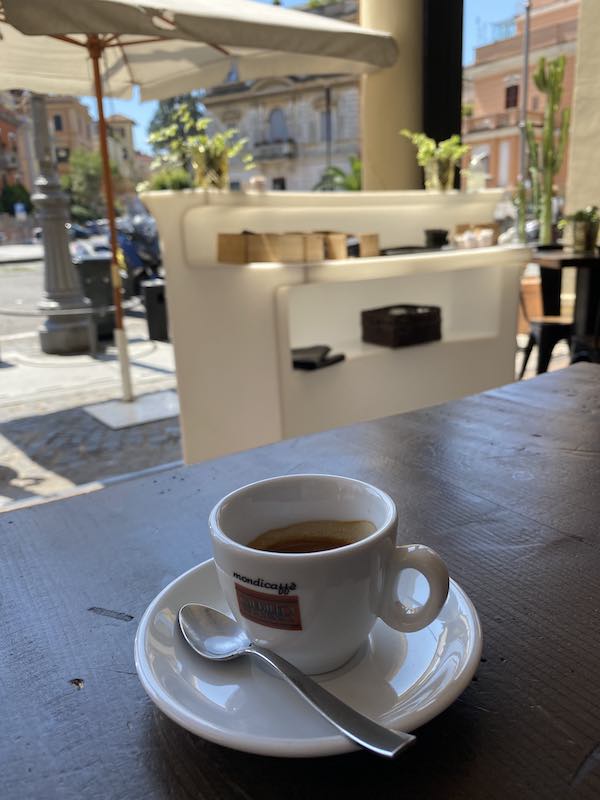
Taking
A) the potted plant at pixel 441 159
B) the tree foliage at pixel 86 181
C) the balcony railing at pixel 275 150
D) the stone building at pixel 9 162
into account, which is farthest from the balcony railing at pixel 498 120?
the potted plant at pixel 441 159

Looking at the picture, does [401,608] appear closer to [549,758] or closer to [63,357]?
[549,758]

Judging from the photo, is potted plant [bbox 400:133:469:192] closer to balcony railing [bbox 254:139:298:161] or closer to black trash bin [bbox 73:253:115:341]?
Result: black trash bin [bbox 73:253:115:341]

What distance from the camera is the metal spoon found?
37 centimetres

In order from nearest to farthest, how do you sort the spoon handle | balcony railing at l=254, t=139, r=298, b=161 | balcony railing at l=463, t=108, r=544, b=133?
the spoon handle
balcony railing at l=463, t=108, r=544, b=133
balcony railing at l=254, t=139, r=298, b=161

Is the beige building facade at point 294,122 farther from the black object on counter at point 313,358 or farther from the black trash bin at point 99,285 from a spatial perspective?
the black object on counter at point 313,358

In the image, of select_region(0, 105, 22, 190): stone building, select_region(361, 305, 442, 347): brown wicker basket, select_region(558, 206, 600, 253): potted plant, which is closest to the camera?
select_region(361, 305, 442, 347): brown wicker basket

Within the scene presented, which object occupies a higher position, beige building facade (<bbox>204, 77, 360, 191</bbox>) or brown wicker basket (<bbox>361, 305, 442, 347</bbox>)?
beige building facade (<bbox>204, 77, 360, 191</bbox>)

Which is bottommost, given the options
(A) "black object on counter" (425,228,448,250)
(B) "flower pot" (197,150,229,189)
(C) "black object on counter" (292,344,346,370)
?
(C) "black object on counter" (292,344,346,370)

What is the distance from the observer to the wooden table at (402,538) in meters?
0.40

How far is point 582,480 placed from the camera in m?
0.87

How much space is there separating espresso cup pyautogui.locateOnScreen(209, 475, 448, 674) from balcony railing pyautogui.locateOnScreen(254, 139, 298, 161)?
27.0 m

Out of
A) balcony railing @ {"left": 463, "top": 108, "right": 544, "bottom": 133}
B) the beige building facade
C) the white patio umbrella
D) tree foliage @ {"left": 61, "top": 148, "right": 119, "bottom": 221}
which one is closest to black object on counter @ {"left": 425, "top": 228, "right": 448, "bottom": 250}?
the white patio umbrella

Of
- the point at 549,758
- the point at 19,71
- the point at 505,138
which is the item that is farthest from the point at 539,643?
the point at 505,138

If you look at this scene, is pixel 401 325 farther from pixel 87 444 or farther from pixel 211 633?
pixel 211 633
